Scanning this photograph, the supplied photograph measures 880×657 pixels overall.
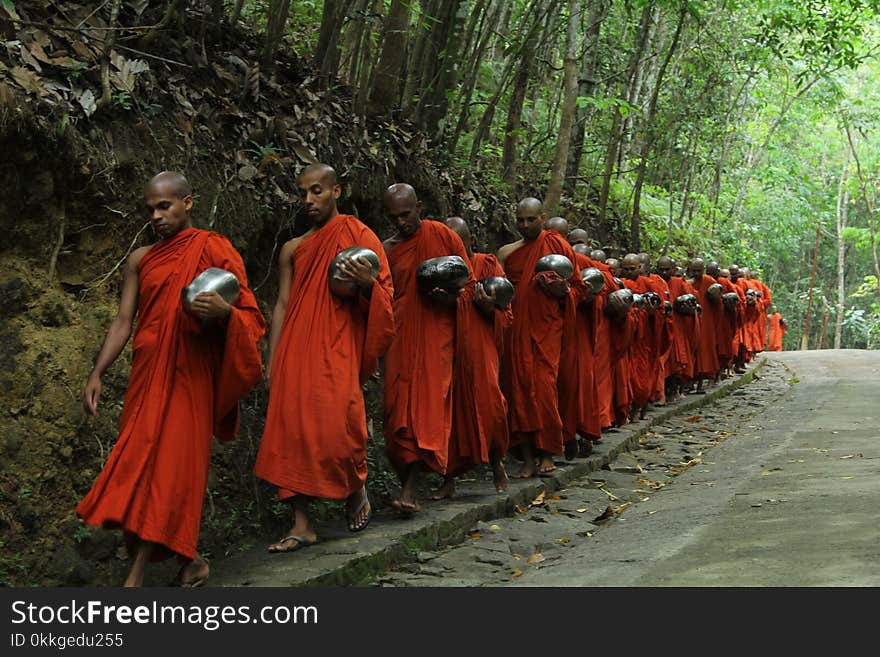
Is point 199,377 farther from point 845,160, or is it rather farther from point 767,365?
point 845,160

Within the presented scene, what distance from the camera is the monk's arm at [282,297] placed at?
5.38m

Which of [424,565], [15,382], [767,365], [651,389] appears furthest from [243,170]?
[767,365]

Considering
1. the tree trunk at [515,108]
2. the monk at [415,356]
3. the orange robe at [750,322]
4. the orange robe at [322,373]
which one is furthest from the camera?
the orange robe at [750,322]

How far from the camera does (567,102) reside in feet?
34.5

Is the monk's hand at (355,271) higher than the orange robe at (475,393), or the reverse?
the monk's hand at (355,271)

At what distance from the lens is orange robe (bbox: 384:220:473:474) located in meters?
6.08

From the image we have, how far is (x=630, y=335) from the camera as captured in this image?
10766mm

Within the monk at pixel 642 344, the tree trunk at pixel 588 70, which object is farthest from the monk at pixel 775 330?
the monk at pixel 642 344

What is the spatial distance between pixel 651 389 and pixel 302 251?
7.30m

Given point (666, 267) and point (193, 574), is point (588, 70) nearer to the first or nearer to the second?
point (666, 267)

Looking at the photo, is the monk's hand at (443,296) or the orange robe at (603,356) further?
the orange robe at (603,356)

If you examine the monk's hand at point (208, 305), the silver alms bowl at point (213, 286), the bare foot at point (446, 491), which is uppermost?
the silver alms bowl at point (213, 286)

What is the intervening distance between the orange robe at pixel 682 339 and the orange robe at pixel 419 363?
7609 mm

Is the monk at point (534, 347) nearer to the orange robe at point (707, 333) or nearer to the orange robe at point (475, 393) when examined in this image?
the orange robe at point (475, 393)
